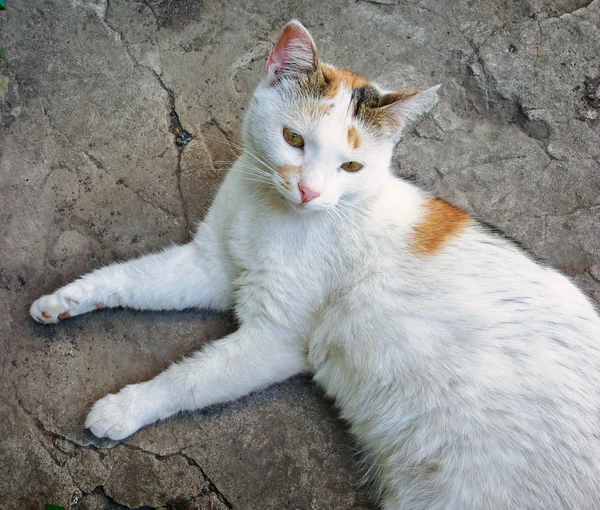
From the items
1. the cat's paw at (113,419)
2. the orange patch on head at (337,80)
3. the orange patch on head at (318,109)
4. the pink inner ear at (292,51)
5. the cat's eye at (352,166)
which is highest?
the pink inner ear at (292,51)

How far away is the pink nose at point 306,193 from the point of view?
6.85 feet

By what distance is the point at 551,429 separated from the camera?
2041mm

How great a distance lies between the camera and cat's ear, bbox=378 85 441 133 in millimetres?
2160

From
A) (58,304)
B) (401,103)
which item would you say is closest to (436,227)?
(401,103)

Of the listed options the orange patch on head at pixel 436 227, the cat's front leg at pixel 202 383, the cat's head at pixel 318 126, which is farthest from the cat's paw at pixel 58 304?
the orange patch on head at pixel 436 227

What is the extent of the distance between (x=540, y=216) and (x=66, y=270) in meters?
2.57

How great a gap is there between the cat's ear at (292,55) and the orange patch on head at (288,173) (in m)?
0.42

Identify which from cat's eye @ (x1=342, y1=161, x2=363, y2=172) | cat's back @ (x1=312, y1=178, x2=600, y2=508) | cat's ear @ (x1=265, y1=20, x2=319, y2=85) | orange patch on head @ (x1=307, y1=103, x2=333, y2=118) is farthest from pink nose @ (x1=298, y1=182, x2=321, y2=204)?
cat's ear @ (x1=265, y1=20, x2=319, y2=85)

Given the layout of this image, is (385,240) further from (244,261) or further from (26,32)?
Answer: (26,32)

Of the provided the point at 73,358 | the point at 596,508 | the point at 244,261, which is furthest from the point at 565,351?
the point at 73,358

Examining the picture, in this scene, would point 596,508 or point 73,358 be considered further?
point 73,358

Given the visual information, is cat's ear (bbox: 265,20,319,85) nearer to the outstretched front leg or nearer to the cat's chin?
the cat's chin

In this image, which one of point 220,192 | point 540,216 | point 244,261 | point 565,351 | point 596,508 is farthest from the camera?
point 540,216

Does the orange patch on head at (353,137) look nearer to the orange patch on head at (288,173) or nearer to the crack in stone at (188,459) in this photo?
the orange patch on head at (288,173)
